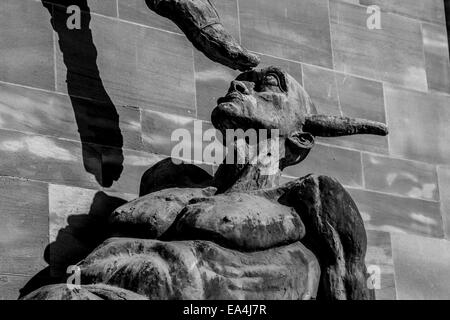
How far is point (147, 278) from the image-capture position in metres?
6.95

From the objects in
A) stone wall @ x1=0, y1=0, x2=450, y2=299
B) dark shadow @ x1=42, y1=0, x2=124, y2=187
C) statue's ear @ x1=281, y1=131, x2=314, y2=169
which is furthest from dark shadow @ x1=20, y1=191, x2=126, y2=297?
statue's ear @ x1=281, y1=131, x2=314, y2=169

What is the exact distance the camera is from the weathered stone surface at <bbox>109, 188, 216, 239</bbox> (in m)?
7.46

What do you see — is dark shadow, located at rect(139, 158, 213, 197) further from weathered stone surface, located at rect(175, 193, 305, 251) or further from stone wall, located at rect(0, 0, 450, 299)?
weathered stone surface, located at rect(175, 193, 305, 251)

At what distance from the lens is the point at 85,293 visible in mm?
6680

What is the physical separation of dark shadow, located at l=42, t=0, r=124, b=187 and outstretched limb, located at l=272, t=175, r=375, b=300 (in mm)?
946

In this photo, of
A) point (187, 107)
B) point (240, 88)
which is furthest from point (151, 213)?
point (187, 107)

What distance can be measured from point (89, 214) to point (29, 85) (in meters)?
0.64

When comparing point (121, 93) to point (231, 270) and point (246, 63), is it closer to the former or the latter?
point (246, 63)

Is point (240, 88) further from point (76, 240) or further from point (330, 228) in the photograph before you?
point (76, 240)

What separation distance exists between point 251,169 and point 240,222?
523 millimetres

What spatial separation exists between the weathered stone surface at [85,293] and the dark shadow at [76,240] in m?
0.66

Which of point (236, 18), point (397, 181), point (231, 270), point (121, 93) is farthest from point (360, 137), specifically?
point (231, 270)

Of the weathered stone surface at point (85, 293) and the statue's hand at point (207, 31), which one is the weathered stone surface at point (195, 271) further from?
the statue's hand at point (207, 31)

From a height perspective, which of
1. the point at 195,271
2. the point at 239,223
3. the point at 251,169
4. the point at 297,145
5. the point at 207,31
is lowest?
the point at 195,271
